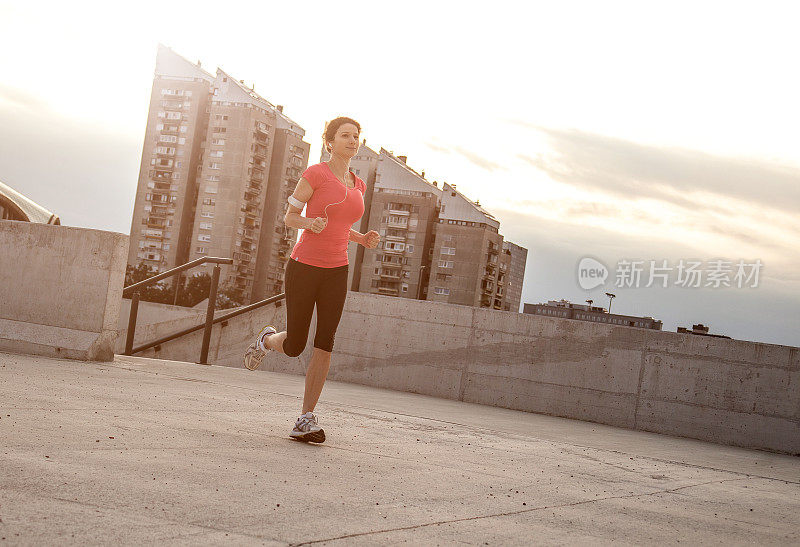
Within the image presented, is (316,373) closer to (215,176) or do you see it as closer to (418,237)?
(215,176)

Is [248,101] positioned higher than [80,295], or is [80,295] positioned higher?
[248,101]

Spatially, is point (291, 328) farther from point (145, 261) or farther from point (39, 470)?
point (145, 261)

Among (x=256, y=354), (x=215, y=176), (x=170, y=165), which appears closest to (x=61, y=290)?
(x=256, y=354)

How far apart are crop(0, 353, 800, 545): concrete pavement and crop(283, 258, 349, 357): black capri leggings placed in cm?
63

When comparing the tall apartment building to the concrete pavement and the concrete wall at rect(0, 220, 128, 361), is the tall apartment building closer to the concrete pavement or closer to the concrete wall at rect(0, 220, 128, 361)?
the concrete wall at rect(0, 220, 128, 361)

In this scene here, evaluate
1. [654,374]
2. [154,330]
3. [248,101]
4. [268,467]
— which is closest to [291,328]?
[268,467]

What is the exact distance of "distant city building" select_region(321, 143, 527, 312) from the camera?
123 meters

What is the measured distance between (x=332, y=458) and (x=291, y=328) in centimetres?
108

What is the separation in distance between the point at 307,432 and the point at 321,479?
3.85 ft

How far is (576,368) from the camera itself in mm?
10641

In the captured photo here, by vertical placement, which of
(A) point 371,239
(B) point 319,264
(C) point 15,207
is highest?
(C) point 15,207

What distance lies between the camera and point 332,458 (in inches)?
172

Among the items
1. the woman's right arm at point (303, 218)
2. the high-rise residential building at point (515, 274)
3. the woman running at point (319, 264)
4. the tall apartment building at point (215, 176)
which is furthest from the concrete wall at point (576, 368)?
the high-rise residential building at point (515, 274)

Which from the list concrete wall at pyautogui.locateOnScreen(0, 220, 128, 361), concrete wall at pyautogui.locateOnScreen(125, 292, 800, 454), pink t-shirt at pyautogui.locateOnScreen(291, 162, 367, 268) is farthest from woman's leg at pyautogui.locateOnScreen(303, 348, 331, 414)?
concrete wall at pyautogui.locateOnScreen(125, 292, 800, 454)
